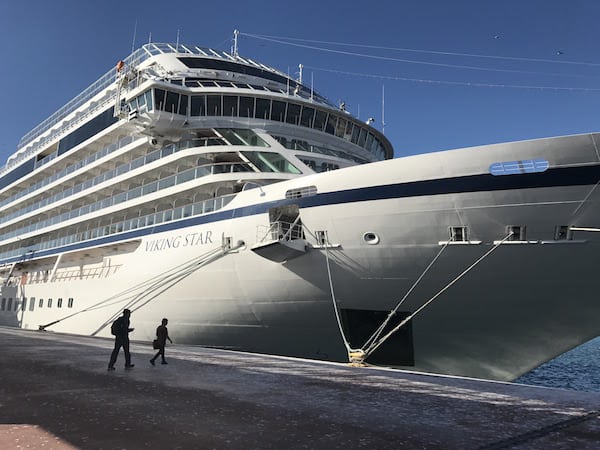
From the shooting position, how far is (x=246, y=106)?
19344mm

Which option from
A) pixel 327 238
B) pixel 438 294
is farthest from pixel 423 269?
pixel 327 238

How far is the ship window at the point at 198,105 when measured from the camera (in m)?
19.2

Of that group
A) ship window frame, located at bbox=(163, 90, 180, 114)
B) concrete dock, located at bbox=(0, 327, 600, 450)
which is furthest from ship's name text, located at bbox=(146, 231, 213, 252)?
concrete dock, located at bbox=(0, 327, 600, 450)

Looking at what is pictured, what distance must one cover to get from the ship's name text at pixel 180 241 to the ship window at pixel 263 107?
603 cm

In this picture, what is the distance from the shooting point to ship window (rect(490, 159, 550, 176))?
1055cm

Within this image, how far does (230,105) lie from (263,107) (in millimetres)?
1311

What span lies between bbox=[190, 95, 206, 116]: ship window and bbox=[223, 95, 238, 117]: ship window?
2.69 ft

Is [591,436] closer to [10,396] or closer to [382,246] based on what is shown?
[10,396]

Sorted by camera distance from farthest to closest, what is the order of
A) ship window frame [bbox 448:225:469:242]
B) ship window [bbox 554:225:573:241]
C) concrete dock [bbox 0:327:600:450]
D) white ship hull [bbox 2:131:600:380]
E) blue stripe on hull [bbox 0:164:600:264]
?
1. ship window frame [bbox 448:225:469:242]
2. white ship hull [bbox 2:131:600:380]
3. ship window [bbox 554:225:573:241]
4. blue stripe on hull [bbox 0:164:600:264]
5. concrete dock [bbox 0:327:600:450]

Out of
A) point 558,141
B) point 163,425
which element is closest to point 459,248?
point 558,141

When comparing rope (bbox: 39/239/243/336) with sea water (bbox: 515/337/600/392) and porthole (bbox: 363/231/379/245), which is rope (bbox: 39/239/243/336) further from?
sea water (bbox: 515/337/600/392)

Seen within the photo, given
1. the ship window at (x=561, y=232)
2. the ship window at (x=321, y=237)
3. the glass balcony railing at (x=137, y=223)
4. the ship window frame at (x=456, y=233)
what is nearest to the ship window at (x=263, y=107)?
the glass balcony railing at (x=137, y=223)

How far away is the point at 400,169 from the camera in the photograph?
12.0 meters

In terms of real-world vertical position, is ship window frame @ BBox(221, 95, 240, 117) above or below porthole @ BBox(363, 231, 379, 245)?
above
